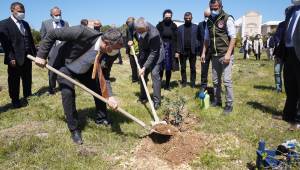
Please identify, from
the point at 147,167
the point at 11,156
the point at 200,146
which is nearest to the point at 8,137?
the point at 11,156

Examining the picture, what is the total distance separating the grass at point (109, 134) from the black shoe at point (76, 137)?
0.09 meters

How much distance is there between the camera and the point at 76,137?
5.01m

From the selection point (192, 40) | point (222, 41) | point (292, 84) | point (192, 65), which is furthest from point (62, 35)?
point (192, 65)

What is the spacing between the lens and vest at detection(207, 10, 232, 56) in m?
5.92

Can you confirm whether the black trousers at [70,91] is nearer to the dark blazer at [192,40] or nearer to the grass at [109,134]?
the grass at [109,134]

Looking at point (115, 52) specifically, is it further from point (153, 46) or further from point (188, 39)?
point (188, 39)

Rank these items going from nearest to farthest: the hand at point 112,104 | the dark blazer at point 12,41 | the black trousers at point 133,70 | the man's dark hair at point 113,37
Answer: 1. the man's dark hair at point 113,37
2. the hand at point 112,104
3. the dark blazer at point 12,41
4. the black trousers at point 133,70

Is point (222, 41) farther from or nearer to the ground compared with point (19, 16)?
nearer to the ground

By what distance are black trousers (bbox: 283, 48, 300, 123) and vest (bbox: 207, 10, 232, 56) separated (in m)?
1.08

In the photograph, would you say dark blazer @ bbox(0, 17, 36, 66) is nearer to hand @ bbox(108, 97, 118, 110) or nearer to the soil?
hand @ bbox(108, 97, 118, 110)

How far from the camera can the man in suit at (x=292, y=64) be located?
5.29 meters

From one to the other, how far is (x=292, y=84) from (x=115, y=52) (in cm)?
315

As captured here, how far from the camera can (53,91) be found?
8.18 meters

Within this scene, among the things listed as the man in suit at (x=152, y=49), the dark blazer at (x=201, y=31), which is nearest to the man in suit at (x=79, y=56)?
the man in suit at (x=152, y=49)
